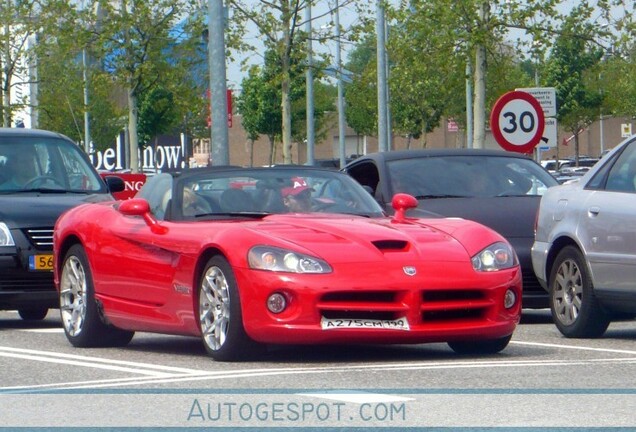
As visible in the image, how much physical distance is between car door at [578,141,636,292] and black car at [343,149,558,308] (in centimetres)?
157

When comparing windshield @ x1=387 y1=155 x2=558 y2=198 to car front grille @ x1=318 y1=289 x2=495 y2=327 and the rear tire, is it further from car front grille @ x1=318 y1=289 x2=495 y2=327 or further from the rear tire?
car front grille @ x1=318 y1=289 x2=495 y2=327

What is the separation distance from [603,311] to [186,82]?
27.0 meters

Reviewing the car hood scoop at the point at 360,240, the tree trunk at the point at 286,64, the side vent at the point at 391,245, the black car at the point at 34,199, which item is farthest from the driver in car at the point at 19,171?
the tree trunk at the point at 286,64

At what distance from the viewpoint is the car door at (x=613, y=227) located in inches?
439

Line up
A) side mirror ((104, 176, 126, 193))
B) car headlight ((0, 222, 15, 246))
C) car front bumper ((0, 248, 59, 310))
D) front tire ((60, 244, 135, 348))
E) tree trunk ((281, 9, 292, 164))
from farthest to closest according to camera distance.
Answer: tree trunk ((281, 9, 292, 164)) → side mirror ((104, 176, 126, 193)) → car headlight ((0, 222, 15, 246)) → car front bumper ((0, 248, 59, 310)) → front tire ((60, 244, 135, 348))

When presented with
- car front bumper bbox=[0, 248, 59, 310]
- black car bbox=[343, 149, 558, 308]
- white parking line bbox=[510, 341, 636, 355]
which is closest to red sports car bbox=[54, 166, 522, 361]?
white parking line bbox=[510, 341, 636, 355]

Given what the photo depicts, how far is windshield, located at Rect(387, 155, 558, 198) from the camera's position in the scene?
46.9 ft

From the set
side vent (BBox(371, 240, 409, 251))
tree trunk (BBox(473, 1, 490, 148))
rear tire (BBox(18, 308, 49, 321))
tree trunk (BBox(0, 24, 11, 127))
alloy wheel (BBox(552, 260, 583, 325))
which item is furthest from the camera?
tree trunk (BBox(0, 24, 11, 127))

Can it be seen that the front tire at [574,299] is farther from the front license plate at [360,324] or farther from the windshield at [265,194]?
the front license plate at [360,324]

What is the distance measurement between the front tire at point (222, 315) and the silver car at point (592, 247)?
2.95 metres

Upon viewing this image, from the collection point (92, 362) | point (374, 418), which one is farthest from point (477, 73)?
point (374, 418)

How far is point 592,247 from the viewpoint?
38.0 ft

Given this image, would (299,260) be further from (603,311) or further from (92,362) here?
(603,311)

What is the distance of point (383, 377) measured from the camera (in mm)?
8641
